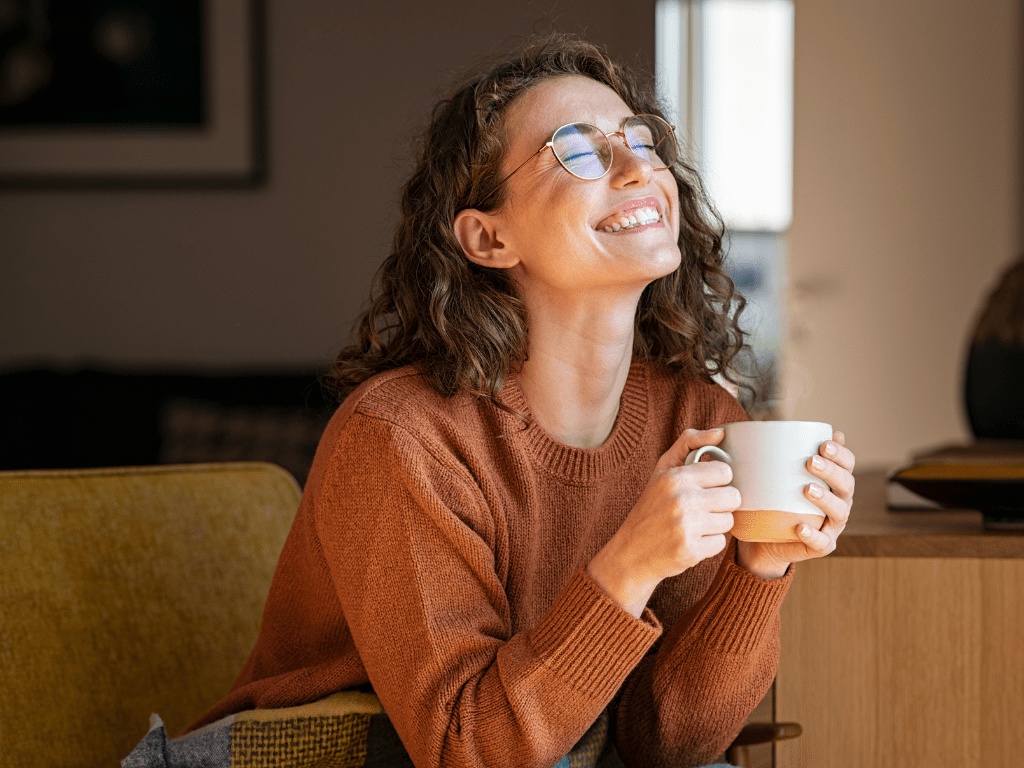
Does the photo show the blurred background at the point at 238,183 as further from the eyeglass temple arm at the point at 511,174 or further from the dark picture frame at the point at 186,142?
the eyeglass temple arm at the point at 511,174

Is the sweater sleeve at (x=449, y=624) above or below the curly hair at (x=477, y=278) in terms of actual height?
below

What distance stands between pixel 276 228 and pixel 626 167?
205cm

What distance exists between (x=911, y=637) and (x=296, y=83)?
2440mm

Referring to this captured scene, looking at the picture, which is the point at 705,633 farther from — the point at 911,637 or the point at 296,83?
the point at 296,83

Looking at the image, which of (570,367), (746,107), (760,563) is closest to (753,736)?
(760,563)

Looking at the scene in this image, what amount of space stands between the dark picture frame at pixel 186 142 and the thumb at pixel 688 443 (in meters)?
2.29

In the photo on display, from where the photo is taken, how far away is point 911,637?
3.04 feet

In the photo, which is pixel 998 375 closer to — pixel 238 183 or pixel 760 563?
pixel 760 563

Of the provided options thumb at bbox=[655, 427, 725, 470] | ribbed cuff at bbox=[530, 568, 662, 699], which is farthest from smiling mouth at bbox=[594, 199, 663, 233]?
ribbed cuff at bbox=[530, 568, 662, 699]

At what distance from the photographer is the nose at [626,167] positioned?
985 mm

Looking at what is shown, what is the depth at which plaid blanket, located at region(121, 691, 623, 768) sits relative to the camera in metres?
0.87

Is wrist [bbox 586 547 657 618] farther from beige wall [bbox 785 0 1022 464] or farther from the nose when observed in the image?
beige wall [bbox 785 0 1022 464]

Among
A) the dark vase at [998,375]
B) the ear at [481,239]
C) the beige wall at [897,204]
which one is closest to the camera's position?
the ear at [481,239]

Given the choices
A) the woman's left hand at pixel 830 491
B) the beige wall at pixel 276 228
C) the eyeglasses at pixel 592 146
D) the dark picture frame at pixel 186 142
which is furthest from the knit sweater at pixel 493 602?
the dark picture frame at pixel 186 142
